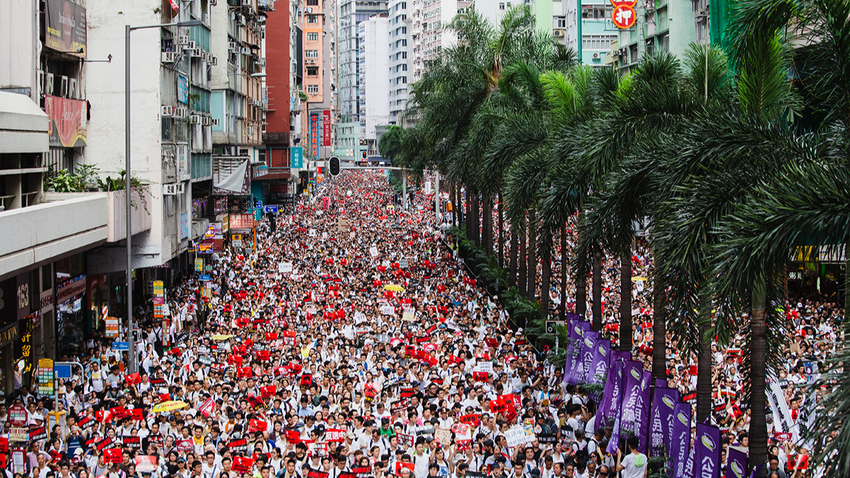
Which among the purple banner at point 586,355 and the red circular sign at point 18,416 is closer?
the red circular sign at point 18,416

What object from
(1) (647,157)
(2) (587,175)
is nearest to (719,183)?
(1) (647,157)

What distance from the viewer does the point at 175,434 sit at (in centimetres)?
1507

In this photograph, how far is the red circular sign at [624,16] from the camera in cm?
5188

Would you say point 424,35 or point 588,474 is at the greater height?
point 424,35

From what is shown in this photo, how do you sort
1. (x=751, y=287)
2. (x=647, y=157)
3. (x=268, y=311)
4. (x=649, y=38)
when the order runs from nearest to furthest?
(x=751, y=287) < (x=647, y=157) < (x=268, y=311) < (x=649, y=38)

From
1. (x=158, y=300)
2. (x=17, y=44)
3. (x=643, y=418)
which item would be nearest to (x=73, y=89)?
(x=17, y=44)

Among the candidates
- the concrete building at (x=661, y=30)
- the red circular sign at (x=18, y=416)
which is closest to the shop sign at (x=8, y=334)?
the red circular sign at (x=18, y=416)

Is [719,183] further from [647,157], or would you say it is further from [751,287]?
[647,157]

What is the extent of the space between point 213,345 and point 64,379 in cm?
465

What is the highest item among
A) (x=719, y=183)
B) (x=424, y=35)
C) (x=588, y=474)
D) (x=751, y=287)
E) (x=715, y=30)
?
(x=424, y=35)

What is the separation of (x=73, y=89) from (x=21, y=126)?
8.09 m

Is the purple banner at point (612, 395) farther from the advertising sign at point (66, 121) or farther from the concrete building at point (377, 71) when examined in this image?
the concrete building at point (377, 71)

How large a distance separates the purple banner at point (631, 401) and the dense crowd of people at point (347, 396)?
46 cm

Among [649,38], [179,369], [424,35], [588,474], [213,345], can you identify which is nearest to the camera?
[588,474]
